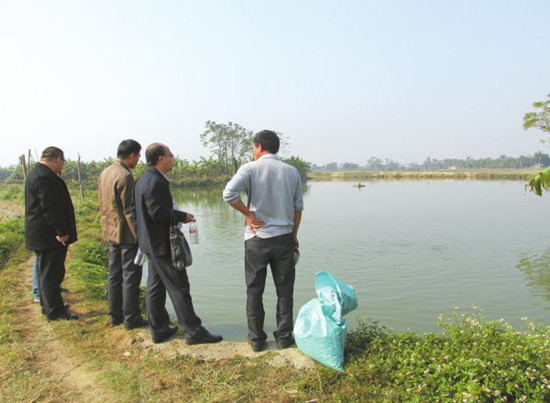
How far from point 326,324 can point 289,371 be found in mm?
422

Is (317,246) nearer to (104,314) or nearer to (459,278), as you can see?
(459,278)

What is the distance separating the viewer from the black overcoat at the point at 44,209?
3996 millimetres

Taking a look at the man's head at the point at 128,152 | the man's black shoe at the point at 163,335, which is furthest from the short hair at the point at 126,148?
the man's black shoe at the point at 163,335

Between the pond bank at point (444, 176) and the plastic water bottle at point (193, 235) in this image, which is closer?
the plastic water bottle at point (193, 235)

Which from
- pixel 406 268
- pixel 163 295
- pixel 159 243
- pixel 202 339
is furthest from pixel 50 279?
pixel 406 268

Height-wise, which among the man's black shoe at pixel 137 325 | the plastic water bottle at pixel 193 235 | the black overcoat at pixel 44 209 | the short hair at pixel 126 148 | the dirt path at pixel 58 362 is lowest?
the dirt path at pixel 58 362

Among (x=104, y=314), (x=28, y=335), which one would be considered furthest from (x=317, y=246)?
(x=28, y=335)

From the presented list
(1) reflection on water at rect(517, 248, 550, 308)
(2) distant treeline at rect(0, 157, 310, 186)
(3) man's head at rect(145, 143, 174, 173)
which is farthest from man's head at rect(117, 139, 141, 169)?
(2) distant treeline at rect(0, 157, 310, 186)

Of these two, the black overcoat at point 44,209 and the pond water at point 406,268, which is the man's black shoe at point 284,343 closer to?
the pond water at point 406,268

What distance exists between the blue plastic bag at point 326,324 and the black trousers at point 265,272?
203 millimetres

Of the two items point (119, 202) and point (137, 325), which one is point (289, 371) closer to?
point (137, 325)

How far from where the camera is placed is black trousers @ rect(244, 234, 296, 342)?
128 inches

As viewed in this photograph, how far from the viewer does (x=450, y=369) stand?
255cm

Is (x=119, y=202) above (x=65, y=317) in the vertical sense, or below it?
above
